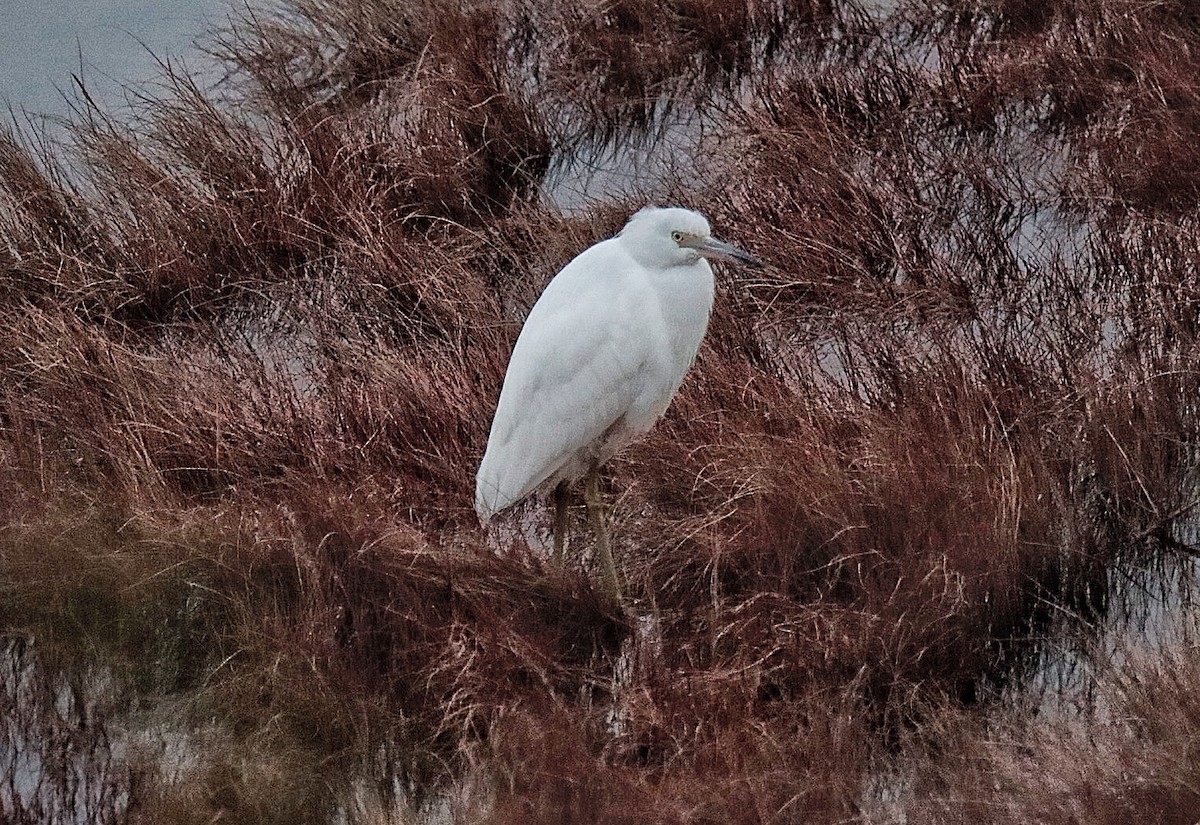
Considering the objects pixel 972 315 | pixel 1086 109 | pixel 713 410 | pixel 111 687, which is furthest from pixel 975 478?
pixel 1086 109

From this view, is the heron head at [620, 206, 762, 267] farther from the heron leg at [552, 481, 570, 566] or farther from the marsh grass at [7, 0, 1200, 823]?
the heron leg at [552, 481, 570, 566]

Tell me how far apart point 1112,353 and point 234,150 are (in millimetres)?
3014

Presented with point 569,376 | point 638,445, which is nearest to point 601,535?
point 569,376

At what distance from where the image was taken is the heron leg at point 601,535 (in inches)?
150

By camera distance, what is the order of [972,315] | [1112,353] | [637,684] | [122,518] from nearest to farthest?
[637,684]
[122,518]
[1112,353]
[972,315]

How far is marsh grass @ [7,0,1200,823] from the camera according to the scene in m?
3.36

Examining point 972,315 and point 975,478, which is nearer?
point 975,478

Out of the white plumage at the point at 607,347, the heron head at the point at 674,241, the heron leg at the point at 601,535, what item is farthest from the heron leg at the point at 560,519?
the heron head at the point at 674,241

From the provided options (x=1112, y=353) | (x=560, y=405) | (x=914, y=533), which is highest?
(x=560, y=405)

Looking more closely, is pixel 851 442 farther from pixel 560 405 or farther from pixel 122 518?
pixel 122 518

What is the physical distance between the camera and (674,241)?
3791mm

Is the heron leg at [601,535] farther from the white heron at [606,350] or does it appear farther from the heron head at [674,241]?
the heron head at [674,241]

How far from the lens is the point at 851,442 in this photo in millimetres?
4168

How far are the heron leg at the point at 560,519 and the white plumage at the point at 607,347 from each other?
175 mm
